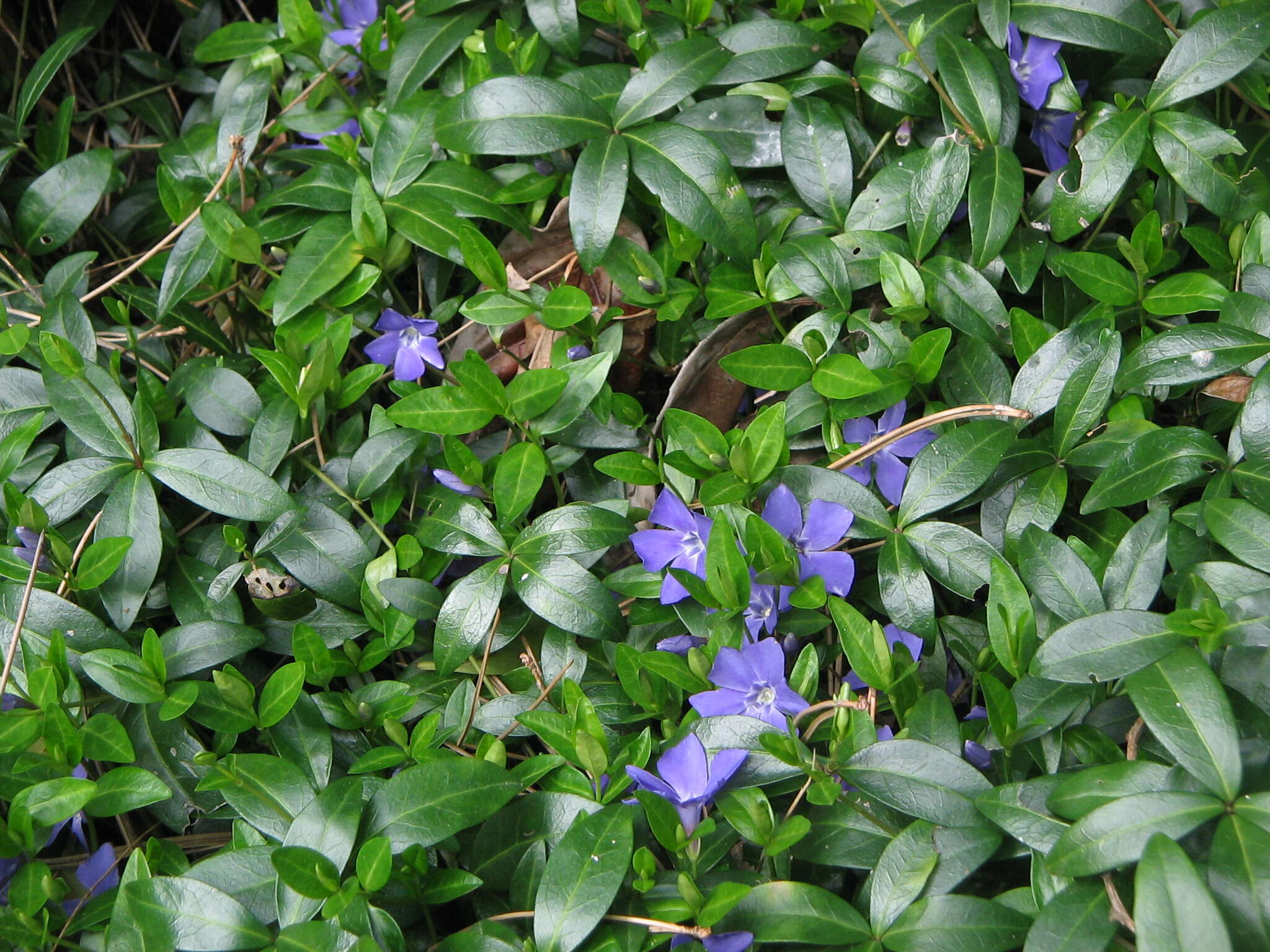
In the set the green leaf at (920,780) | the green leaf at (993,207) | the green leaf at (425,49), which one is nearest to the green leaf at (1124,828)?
the green leaf at (920,780)

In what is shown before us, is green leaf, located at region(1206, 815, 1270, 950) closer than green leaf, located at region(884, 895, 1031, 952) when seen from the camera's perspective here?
Yes

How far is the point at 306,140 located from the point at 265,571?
1.00 metres

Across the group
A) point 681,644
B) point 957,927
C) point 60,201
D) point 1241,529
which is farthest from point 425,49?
point 957,927

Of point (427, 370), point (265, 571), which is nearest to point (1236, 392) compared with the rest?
point (427, 370)

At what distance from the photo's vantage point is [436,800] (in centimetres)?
124

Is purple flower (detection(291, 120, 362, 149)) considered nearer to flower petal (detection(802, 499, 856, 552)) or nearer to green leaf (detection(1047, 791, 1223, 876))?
flower petal (detection(802, 499, 856, 552))

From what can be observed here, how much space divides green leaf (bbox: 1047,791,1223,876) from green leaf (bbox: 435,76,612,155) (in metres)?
1.19

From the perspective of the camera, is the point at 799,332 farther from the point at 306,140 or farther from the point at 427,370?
the point at 306,140

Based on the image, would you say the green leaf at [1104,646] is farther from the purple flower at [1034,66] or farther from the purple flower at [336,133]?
the purple flower at [336,133]

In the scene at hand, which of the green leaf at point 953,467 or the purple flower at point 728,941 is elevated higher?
the green leaf at point 953,467

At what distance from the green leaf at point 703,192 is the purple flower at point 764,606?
1.74ft

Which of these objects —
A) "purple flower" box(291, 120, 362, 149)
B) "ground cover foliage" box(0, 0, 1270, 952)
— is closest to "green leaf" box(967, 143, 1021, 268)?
"ground cover foliage" box(0, 0, 1270, 952)

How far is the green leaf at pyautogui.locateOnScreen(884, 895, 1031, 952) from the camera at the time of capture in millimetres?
1101

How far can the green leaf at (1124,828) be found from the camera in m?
Result: 1.03
